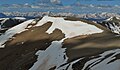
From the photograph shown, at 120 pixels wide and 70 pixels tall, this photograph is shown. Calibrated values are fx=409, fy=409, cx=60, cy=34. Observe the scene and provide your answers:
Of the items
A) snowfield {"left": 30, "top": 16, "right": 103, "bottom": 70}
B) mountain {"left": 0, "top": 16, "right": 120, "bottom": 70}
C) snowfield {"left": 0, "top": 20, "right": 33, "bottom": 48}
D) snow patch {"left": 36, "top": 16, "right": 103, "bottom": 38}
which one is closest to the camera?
mountain {"left": 0, "top": 16, "right": 120, "bottom": 70}

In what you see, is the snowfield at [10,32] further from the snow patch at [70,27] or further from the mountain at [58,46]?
the snow patch at [70,27]

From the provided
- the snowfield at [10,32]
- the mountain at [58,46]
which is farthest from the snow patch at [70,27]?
the snowfield at [10,32]

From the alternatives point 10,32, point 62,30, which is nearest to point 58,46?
point 62,30

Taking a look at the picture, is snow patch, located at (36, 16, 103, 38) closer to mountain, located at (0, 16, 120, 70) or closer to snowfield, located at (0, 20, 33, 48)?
mountain, located at (0, 16, 120, 70)

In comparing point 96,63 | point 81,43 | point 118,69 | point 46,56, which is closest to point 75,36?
point 81,43

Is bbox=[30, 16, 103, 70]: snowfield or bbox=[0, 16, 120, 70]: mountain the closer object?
bbox=[0, 16, 120, 70]: mountain

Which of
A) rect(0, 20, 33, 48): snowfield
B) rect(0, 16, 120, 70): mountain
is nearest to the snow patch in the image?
rect(0, 16, 120, 70): mountain

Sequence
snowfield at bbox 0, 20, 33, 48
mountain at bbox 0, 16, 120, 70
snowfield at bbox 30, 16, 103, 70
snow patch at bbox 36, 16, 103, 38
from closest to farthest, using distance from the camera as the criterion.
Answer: mountain at bbox 0, 16, 120, 70 < snowfield at bbox 30, 16, 103, 70 < snow patch at bbox 36, 16, 103, 38 < snowfield at bbox 0, 20, 33, 48

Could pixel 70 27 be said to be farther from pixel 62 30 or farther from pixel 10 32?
pixel 10 32
